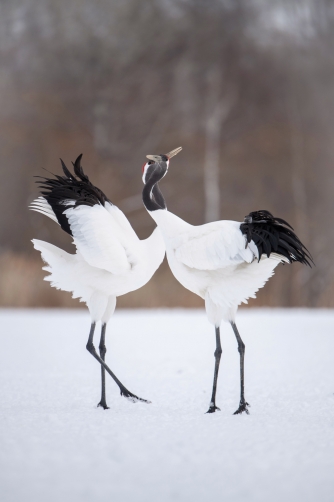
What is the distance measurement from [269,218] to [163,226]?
26.8 inches

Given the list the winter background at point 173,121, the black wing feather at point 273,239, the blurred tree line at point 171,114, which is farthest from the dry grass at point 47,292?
the black wing feather at point 273,239

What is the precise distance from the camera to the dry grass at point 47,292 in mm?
10336

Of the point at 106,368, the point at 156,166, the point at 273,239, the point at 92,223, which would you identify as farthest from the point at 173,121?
the point at 273,239

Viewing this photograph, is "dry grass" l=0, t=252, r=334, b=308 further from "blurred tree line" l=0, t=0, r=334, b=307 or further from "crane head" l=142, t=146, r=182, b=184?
"crane head" l=142, t=146, r=182, b=184

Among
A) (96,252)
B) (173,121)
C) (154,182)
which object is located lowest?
(96,252)

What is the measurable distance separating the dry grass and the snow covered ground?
12.6ft

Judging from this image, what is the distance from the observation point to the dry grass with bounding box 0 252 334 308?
10336 mm

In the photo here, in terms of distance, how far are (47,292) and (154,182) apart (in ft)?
22.8

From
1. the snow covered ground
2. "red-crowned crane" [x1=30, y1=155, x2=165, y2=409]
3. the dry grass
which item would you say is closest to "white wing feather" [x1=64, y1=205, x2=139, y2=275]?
"red-crowned crane" [x1=30, y1=155, x2=165, y2=409]

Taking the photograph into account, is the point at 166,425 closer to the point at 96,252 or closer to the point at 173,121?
the point at 96,252

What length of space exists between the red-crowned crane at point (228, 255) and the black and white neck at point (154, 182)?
0.09m

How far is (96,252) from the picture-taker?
3.64 metres

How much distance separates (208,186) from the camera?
38.8 ft

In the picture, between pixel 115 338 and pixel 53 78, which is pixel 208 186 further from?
pixel 115 338
